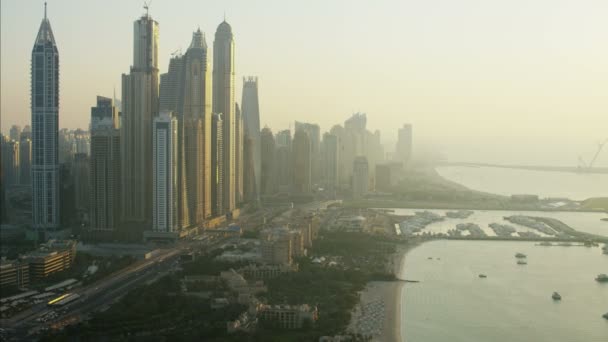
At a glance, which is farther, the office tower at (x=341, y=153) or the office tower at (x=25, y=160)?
the office tower at (x=341, y=153)

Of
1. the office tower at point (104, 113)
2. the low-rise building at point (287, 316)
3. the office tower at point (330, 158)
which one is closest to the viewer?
the low-rise building at point (287, 316)

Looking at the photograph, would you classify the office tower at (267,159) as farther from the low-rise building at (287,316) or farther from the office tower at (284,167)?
the low-rise building at (287,316)

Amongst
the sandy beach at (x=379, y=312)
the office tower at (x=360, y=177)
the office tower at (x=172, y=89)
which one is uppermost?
the office tower at (x=172, y=89)

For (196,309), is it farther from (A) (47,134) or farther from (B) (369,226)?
(B) (369,226)

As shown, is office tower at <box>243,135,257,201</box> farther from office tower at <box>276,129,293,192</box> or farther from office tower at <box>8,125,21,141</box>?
office tower at <box>8,125,21,141</box>

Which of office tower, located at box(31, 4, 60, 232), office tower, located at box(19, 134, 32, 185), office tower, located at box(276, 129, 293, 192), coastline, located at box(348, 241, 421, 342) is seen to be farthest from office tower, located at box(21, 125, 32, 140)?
coastline, located at box(348, 241, 421, 342)

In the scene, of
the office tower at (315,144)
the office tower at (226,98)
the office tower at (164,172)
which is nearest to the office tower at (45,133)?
the office tower at (164,172)
